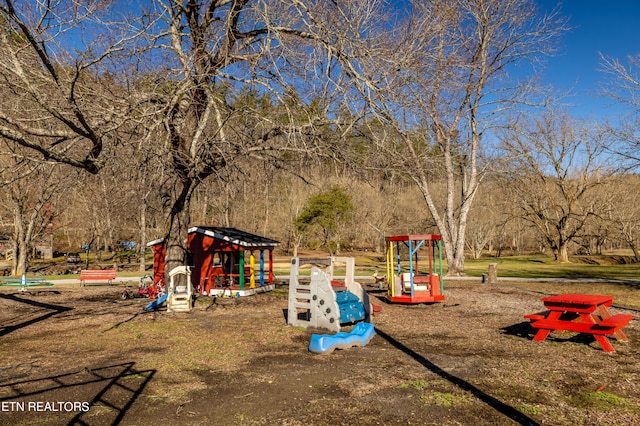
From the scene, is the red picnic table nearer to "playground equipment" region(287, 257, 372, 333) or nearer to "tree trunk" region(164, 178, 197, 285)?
"playground equipment" region(287, 257, 372, 333)

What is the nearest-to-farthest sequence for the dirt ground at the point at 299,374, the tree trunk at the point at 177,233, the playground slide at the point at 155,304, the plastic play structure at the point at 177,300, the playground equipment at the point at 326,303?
the dirt ground at the point at 299,374
the playground equipment at the point at 326,303
the plastic play structure at the point at 177,300
the playground slide at the point at 155,304
the tree trunk at the point at 177,233

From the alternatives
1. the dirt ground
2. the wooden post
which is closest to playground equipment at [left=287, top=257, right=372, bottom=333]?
the dirt ground

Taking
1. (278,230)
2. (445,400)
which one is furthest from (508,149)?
(445,400)

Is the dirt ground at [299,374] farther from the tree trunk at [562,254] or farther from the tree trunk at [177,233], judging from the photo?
the tree trunk at [562,254]

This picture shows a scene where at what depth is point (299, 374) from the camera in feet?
24.7

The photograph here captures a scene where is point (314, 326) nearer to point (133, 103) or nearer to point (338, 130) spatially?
point (338, 130)

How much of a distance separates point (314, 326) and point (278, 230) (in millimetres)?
39633

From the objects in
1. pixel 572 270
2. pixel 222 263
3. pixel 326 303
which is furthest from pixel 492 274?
pixel 326 303

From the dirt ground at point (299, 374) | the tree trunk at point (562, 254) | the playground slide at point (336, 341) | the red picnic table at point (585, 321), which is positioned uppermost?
the tree trunk at point (562, 254)

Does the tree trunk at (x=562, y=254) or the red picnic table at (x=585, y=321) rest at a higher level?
the tree trunk at (x=562, y=254)

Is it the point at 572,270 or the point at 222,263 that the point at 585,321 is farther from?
the point at 572,270

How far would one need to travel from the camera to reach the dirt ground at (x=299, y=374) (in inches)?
225

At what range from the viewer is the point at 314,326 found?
446 inches

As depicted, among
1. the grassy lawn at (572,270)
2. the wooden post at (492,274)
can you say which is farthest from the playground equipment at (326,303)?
the grassy lawn at (572,270)
